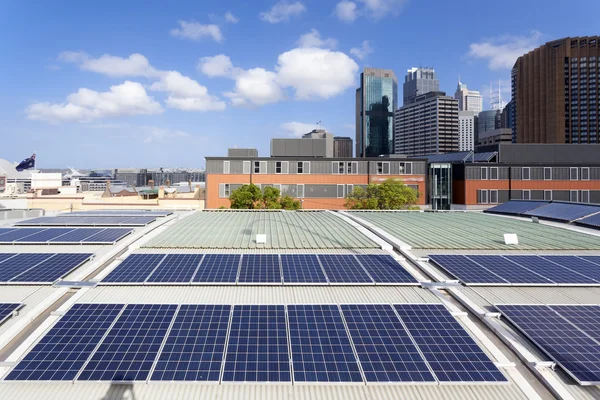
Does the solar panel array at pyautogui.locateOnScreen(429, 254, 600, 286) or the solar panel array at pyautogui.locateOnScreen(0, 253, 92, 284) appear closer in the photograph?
the solar panel array at pyautogui.locateOnScreen(0, 253, 92, 284)

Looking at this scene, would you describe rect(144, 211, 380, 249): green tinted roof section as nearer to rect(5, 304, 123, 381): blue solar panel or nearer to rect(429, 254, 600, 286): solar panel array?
rect(429, 254, 600, 286): solar panel array

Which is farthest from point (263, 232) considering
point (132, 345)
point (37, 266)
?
point (132, 345)

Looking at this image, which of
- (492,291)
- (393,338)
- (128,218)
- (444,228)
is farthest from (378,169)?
(393,338)

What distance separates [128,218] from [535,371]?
2701 centimetres

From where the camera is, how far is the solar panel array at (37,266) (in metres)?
15.4

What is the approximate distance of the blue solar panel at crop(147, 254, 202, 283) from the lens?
51.3 feet

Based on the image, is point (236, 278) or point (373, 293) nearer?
point (373, 293)

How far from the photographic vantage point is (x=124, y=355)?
34.3 ft

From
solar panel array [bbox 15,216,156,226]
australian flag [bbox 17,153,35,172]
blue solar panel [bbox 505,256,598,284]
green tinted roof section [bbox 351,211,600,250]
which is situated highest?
australian flag [bbox 17,153,35,172]

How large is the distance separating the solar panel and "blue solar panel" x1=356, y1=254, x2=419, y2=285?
32.2 ft

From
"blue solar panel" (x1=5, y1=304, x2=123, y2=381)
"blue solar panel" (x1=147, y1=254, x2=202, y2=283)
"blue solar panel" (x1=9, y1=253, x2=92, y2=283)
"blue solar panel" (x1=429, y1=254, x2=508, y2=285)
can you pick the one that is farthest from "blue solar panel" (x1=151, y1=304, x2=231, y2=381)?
"blue solar panel" (x1=429, y1=254, x2=508, y2=285)

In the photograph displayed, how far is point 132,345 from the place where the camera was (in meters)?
10.9

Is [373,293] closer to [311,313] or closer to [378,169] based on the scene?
[311,313]

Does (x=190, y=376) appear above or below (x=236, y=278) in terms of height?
below
